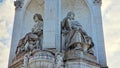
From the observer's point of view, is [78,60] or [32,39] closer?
[78,60]

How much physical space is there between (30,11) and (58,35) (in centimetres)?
355

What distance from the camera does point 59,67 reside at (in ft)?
42.0

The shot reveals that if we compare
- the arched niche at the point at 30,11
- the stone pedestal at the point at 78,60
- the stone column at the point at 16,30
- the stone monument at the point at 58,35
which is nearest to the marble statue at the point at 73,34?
the stone monument at the point at 58,35

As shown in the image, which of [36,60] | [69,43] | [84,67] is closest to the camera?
[36,60]

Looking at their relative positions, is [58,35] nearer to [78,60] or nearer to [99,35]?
[78,60]

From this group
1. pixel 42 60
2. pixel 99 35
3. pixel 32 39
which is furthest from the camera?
pixel 99 35

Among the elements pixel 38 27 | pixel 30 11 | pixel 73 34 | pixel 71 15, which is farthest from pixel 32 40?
pixel 30 11

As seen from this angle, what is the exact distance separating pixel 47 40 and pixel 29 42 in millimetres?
910

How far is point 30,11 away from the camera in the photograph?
17.6m

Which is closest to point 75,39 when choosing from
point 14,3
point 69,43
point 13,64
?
point 69,43

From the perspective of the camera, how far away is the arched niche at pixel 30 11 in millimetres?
17066

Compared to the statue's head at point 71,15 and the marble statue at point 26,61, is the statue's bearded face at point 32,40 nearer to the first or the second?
the marble statue at point 26,61

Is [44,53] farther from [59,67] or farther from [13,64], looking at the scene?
[13,64]

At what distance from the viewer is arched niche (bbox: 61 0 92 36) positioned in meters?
16.7
